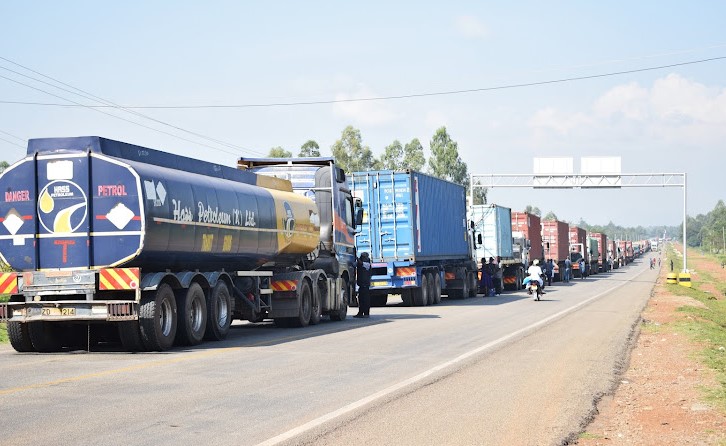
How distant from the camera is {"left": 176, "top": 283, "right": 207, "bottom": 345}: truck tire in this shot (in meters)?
16.4

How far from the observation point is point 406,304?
32.5 metres

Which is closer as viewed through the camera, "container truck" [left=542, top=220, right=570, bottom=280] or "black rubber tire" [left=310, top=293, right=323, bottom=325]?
"black rubber tire" [left=310, top=293, right=323, bottom=325]

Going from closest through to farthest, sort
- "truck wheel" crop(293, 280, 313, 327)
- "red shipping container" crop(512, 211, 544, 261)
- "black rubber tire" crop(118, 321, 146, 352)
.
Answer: "black rubber tire" crop(118, 321, 146, 352) → "truck wheel" crop(293, 280, 313, 327) → "red shipping container" crop(512, 211, 544, 261)

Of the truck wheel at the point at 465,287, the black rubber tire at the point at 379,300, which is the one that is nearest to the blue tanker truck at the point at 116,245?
the black rubber tire at the point at 379,300

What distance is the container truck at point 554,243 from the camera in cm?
6222

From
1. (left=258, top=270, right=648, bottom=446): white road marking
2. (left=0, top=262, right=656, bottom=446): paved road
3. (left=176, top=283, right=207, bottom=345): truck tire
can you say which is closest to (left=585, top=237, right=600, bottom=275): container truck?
(left=0, top=262, right=656, bottom=446): paved road

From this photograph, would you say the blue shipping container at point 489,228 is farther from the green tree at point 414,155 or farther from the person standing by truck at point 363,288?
the green tree at point 414,155

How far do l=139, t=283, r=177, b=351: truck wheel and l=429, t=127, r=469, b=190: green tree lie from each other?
83.9m

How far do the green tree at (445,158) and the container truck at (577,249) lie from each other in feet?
82.7

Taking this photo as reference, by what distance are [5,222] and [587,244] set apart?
217 feet

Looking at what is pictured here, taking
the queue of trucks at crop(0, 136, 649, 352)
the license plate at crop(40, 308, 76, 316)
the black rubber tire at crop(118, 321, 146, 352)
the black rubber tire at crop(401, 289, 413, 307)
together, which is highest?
the queue of trucks at crop(0, 136, 649, 352)

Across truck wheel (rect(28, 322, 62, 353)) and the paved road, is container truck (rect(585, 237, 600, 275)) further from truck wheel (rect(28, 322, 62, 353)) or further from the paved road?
truck wheel (rect(28, 322, 62, 353))

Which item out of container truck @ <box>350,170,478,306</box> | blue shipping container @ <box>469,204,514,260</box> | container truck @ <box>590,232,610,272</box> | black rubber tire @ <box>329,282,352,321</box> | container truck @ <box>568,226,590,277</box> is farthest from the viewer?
container truck @ <box>590,232,610,272</box>

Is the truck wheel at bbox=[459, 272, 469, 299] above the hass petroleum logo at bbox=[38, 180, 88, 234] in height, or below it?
below
